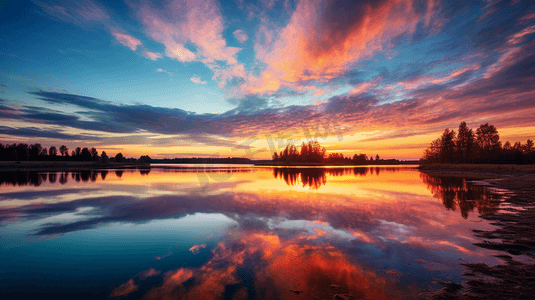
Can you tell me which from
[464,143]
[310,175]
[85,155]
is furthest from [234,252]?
[85,155]

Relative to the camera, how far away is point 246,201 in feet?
63.2

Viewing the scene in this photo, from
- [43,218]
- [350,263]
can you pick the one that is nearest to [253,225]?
[350,263]

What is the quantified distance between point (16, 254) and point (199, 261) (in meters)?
7.92

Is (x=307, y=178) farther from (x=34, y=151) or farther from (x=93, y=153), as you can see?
(x=93, y=153)

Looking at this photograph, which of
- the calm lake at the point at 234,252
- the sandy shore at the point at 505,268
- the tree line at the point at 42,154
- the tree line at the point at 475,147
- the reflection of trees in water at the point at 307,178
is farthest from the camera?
the tree line at the point at 42,154

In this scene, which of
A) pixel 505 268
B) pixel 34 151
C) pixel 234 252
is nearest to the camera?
pixel 505 268

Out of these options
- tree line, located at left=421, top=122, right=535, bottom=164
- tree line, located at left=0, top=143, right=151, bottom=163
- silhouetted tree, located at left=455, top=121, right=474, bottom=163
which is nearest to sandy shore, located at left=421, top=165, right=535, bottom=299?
tree line, located at left=421, top=122, right=535, bottom=164

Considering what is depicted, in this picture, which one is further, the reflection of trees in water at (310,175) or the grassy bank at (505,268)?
the reflection of trees in water at (310,175)

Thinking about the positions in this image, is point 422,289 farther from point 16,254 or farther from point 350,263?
point 16,254

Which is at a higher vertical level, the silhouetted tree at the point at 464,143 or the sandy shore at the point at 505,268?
the silhouetted tree at the point at 464,143

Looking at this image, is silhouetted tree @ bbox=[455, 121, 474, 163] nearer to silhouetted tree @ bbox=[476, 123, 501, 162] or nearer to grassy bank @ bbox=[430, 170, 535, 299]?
silhouetted tree @ bbox=[476, 123, 501, 162]

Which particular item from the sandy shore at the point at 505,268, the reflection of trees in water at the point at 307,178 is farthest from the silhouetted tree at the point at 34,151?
the sandy shore at the point at 505,268

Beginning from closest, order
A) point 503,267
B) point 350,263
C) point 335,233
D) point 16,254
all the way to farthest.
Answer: point 503,267, point 350,263, point 16,254, point 335,233

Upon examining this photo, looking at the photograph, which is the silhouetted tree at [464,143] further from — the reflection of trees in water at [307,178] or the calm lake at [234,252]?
the calm lake at [234,252]
